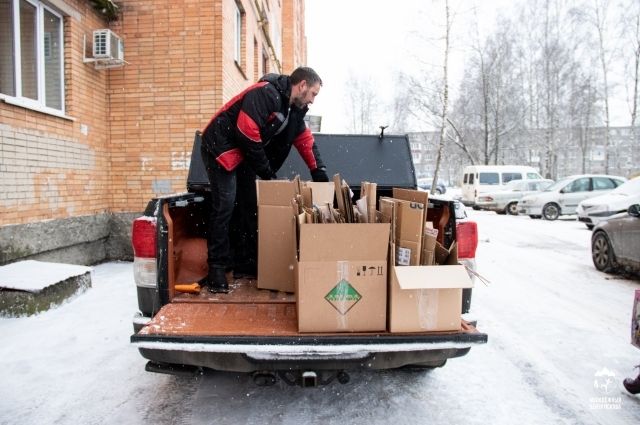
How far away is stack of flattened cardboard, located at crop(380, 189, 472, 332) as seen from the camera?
2.36 metres

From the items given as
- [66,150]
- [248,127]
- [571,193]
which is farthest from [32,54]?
[571,193]

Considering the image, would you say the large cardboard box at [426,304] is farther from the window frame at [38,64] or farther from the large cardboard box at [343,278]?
the window frame at [38,64]

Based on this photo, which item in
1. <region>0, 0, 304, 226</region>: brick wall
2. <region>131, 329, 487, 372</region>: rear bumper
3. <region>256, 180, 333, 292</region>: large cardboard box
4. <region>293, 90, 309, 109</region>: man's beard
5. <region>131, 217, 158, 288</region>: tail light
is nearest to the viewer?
<region>131, 329, 487, 372</region>: rear bumper

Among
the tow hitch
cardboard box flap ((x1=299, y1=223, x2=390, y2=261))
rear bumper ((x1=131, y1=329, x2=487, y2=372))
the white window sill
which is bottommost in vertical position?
the tow hitch

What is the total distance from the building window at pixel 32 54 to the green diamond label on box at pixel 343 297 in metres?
5.27

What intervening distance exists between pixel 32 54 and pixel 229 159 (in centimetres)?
467

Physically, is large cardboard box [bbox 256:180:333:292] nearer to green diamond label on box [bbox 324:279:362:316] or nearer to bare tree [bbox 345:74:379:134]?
green diamond label on box [bbox 324:279:362:316]

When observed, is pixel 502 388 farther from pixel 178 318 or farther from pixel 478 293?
pixel 478 293

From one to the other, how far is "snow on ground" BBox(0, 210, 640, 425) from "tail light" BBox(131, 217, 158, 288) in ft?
2.97

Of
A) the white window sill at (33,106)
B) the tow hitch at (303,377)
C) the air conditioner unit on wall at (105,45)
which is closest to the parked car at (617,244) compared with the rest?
the tow hitch at (303,377)

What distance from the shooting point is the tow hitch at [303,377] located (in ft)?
7.83

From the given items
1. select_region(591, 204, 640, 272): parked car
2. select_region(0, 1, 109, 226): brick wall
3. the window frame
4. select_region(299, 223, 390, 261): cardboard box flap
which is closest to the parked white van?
select_region(591, 204, 640, 272): parked car

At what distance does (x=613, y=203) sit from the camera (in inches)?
469

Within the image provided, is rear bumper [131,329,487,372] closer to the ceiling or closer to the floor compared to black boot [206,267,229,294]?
closer to the floor
